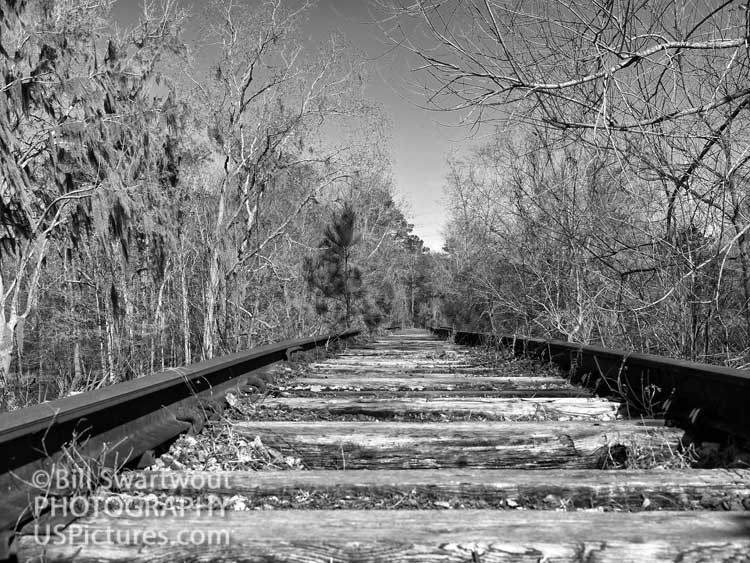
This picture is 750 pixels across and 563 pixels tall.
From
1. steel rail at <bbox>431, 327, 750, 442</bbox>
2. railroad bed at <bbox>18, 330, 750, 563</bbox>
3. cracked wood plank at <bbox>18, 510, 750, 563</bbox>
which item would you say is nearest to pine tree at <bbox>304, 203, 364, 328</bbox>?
steel rail at <bbox>431, 327, 750, 442</bbox>

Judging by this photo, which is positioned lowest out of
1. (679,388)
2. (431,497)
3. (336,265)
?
(431,497)

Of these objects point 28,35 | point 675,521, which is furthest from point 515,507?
point 28,35

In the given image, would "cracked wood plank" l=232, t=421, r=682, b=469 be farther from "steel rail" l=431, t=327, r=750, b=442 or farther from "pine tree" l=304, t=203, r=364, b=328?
"pine tree" l=304, t=203, r=364, b=328

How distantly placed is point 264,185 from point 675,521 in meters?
15.4

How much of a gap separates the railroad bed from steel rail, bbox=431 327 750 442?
142 mm

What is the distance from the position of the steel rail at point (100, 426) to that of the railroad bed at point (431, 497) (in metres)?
0.12

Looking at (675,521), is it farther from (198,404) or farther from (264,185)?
(264,185)

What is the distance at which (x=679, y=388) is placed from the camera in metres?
2.71

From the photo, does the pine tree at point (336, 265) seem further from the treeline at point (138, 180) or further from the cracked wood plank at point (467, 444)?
the cracked wood plank at point (467, 444)

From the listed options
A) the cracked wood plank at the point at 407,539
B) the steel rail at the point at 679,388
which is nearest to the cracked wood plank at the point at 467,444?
the steel rail at the point at 679,388

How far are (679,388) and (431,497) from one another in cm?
159

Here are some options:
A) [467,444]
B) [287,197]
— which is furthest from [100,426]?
[287,197]

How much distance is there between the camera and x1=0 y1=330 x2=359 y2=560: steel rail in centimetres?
150

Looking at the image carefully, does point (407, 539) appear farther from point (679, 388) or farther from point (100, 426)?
point (679, 388)
